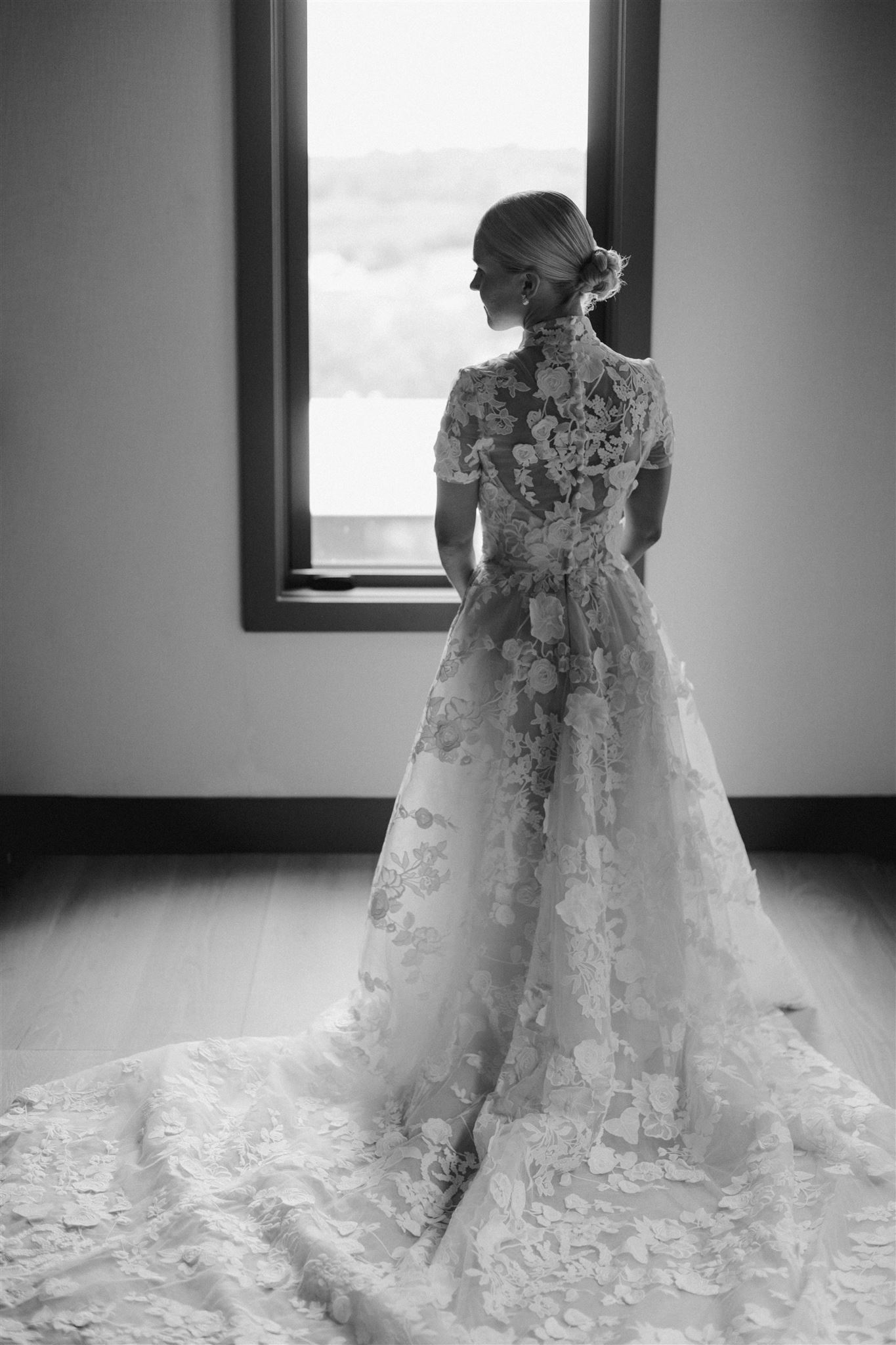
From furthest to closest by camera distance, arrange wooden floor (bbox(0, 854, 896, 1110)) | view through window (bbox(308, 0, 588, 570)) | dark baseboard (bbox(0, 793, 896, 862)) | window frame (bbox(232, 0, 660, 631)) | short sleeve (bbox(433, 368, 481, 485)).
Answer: dark baseboard (bbox(0, 793, 896, 862)), view through window (bbox(308, 0, 588, 570)), window frame (bbox(232, 0, 660, 631)), wooden floor (bbox(0, 854, 896, 1110)), short sleeve (bbox(433, 368, 481, 485))

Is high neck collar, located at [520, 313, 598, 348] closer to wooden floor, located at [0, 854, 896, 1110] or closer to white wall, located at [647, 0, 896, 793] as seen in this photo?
white wall, located at [647, 0, 896, 793]

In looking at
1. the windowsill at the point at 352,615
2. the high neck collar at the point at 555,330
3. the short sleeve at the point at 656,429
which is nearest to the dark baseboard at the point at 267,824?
the windowsill at the point at 352,615

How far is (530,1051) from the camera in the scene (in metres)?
2.18

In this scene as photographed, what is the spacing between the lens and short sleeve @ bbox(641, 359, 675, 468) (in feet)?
7.25

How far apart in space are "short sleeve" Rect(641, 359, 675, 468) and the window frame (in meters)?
1.07

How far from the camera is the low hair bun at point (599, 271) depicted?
6.78ft

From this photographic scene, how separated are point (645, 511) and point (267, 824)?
159 centimetres

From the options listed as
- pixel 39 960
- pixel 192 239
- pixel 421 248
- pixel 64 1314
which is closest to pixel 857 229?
pixel 421 248

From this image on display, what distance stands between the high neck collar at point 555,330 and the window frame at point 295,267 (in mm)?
1225

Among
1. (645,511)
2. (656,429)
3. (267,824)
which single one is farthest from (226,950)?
(656,429)

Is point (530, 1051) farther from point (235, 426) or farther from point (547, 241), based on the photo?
point (235, 426)

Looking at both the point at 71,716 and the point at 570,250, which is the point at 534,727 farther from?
the point at 71,716

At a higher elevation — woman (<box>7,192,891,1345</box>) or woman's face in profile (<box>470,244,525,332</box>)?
woman's face in profile (<box>470,244,525,332</box>)

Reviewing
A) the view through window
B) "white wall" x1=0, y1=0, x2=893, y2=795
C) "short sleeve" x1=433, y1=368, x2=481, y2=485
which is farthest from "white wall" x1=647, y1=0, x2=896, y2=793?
"short sleeve" x1=433, y1=368, x2=481, y2=485
